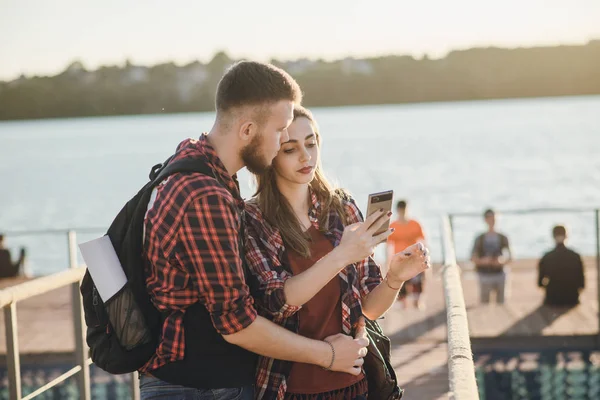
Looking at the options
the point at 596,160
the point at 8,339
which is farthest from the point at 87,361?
the point at 596,160

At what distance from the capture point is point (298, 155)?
2545 millimetres

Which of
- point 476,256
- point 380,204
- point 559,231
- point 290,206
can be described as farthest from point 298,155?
point 476,256

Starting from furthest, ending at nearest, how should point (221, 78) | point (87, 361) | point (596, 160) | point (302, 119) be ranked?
point (596, 160) < point (87, 361) < point (302, 119) < point (221, 78)

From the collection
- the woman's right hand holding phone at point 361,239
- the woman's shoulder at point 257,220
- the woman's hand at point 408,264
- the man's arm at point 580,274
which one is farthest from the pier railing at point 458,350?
the man's arm at point 580,274

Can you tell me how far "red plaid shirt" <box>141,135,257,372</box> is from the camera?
193cm

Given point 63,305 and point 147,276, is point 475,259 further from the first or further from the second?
point 147,276

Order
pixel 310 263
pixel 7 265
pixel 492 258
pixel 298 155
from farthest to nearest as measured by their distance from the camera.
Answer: pixel 7 265 → pixel 492 258 → pixel 298 155 → pixel 310 263

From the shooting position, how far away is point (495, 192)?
38094mm

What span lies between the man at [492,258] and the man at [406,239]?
0.70 m

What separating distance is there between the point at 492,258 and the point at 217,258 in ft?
25.5

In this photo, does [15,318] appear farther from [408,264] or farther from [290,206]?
[408,264]

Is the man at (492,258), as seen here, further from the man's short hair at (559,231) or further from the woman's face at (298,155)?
the woman's face at (298,155)

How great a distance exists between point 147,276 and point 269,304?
368mm

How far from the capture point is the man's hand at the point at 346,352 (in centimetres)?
231
